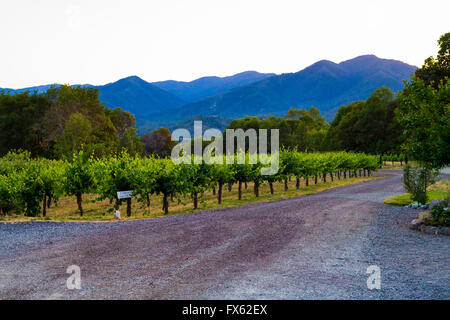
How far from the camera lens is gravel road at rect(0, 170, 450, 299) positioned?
6.88 m

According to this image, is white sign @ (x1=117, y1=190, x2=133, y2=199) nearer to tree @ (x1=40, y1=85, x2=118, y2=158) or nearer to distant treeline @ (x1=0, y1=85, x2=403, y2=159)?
distant treeline @ (x1=0, y1=85, x2=403, y2=159)

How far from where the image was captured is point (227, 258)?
915 cm

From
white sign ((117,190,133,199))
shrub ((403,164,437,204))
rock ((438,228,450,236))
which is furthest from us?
white sign ((117,190,133,199))

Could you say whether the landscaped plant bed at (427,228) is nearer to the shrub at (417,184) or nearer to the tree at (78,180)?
the shrub at (417,184)

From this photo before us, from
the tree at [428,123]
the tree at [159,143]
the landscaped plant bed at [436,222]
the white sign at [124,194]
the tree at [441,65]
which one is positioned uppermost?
the tree at [441,65]

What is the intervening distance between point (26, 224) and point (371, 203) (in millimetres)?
17954

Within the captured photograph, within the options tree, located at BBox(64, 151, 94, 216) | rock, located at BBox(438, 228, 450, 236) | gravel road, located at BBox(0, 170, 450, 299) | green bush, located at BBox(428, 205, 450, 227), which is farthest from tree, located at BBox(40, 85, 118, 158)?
rock, located at BBox(438, 228, 450, 236)

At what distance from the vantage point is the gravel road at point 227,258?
688 centimetres

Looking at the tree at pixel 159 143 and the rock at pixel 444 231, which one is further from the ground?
the tree at pixel 159 143

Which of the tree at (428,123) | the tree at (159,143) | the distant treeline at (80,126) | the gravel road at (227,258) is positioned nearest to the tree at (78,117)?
the distant treeline at (80,126)

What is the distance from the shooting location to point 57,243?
11281 mm
